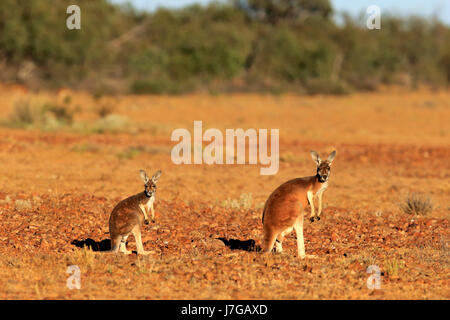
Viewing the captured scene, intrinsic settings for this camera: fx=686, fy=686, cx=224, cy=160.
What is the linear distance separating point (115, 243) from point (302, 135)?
1590 cm

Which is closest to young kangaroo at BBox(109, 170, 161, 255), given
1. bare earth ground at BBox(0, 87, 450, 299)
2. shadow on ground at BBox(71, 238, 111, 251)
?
bare earth ground at BBox(0, 87, 450, 299)

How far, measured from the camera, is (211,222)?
31.1ft

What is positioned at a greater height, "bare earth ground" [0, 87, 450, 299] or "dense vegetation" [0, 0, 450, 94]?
"dense vegetation" [0, 0, 450, 94]

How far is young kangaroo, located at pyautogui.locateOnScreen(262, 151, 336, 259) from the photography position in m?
→ 6.84

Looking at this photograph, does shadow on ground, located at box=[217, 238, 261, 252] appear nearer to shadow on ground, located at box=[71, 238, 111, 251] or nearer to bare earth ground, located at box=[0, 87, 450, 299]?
bare earth ground, located at box=[0, 87, 450, 299]

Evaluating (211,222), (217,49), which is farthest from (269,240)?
Result: (217,49)

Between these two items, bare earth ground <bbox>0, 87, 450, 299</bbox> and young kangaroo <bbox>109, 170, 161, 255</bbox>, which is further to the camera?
young kangaroo <bbox>109, 170, 161, 255</bbox>

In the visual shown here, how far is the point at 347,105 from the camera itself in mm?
32875

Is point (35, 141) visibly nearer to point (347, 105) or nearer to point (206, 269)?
point (206, 269)

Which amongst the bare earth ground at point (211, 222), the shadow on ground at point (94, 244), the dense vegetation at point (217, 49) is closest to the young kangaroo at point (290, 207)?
the bare earth ground at point (211, 222)

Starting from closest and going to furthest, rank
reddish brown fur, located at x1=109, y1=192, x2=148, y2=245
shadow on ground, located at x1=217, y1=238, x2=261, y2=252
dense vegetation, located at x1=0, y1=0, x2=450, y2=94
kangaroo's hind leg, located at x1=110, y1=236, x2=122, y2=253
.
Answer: reddish brown fur, located at x1=109, y1=192, x2=148, y2=245 < kangaroo's hind leg, located at x1=110, y1=236, x2=122, y2=253 < shadow on ground, located at x1=217, y1=238, x2=261, y2=252 < dense vegetation, located at x1=0, y1=0, x2=450, y2=94

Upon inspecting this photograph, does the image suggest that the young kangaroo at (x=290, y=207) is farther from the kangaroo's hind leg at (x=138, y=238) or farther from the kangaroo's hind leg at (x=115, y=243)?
the kangaroo's hind leg at (x=115, y=243)

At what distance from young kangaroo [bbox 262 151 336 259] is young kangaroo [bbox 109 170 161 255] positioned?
1.29 meters

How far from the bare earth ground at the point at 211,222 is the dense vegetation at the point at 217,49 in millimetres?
16401
